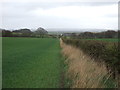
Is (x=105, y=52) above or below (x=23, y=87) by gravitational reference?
above

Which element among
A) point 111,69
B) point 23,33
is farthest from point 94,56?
point 23,33

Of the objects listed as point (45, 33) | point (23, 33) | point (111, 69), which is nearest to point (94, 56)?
point (111, 69)

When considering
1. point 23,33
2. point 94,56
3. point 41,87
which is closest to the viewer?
Answer: point 41,87

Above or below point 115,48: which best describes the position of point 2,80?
below

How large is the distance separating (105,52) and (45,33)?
430 ft

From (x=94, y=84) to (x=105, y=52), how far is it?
147 inches

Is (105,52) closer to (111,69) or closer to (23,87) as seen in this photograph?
(111,69)

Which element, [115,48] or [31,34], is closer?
[115,48]

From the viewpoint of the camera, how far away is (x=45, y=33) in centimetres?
14025

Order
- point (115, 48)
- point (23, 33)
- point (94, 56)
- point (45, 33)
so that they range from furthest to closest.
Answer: point (45, 33) < point (23, 33) < point (94, 56) < point (115, 48)

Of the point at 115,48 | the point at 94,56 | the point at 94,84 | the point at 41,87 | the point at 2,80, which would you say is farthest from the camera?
the point at 94,56

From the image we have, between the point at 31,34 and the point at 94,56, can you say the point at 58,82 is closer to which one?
the point at 94,56

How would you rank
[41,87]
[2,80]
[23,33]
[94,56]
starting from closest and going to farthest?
1. [41,87]
2. [2,80]
3. [94,56]
4. [23,33]

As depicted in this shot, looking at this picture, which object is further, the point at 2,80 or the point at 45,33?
the point at 45,33
